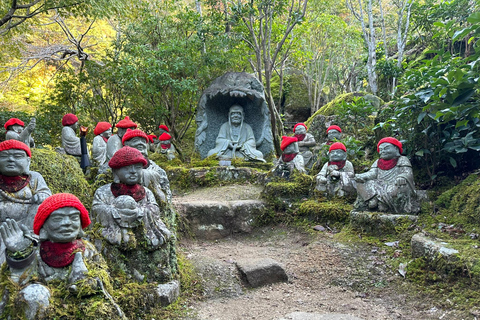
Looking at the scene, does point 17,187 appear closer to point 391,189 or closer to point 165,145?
point 391,189

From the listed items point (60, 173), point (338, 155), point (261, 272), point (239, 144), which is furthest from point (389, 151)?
point (239, 144)

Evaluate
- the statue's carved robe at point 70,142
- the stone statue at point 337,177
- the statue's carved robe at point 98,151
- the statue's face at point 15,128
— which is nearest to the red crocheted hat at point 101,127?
the statue's carved robe at point 98,151

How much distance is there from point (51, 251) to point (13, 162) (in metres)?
1.55

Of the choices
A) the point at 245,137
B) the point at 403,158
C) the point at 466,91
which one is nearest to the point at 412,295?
the point at 403,158

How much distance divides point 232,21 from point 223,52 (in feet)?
3.60

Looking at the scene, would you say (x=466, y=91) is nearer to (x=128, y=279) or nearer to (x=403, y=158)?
(x=403, y=158)

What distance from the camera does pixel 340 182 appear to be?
255 inches

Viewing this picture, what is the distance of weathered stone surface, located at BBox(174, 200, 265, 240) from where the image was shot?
6453 mm

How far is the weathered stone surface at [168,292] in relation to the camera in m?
3.66

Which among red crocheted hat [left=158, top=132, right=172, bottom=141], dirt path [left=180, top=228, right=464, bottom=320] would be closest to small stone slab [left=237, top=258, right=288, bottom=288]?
dirt path [left=180, top=228, right=464, bottom=320]

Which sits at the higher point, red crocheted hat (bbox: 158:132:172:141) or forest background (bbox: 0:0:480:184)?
forest background (bbox: 0:0:480:184)

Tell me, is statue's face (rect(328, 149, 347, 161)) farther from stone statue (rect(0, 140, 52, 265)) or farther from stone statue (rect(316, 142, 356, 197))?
stone statue (rect(0, 140, 52, 265))

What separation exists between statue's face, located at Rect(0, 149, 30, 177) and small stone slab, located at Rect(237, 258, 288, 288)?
285 centimetres

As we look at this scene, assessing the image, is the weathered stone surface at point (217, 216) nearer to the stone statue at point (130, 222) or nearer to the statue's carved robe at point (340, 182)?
the statue's carved robe at point (340, 182)
